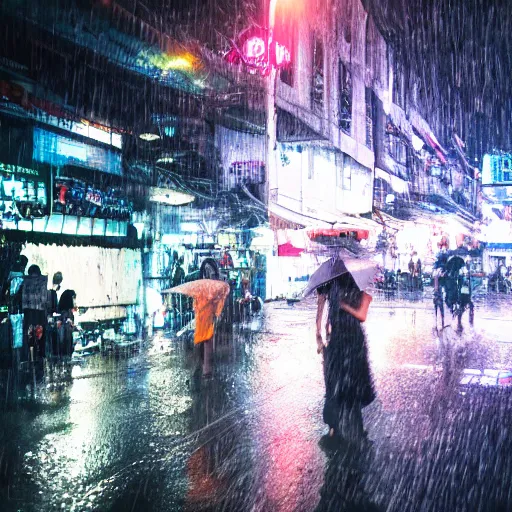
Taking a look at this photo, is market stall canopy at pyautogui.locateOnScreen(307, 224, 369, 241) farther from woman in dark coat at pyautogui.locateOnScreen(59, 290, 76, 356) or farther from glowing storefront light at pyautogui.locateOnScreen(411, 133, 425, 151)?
glowing storefront light at pyautogui.locateOnScreen(411, 133, 425, 151)

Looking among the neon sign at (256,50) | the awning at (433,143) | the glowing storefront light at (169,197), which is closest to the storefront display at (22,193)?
the glowing storefront light at (169,197)

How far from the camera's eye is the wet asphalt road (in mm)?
3852

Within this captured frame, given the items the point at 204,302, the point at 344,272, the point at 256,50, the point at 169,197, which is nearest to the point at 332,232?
the point at 256,50

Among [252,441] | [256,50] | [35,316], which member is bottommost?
[252,441]

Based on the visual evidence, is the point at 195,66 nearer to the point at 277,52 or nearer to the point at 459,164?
the point at 277,52

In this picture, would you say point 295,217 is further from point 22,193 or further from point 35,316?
point 35,316

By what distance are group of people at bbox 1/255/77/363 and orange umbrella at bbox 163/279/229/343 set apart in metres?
2.88

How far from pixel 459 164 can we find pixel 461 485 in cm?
6335

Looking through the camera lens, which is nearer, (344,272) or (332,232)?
(344,272)

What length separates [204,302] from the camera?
8.16 meters

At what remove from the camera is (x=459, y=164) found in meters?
61.5

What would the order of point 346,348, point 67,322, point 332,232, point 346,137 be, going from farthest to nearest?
1. point 346,137
2. point 332,232
3. point 67,322
4. point 346,348

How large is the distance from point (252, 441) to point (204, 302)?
3.30 m

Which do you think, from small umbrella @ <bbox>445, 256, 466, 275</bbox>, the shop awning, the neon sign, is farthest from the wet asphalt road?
the shop awning
